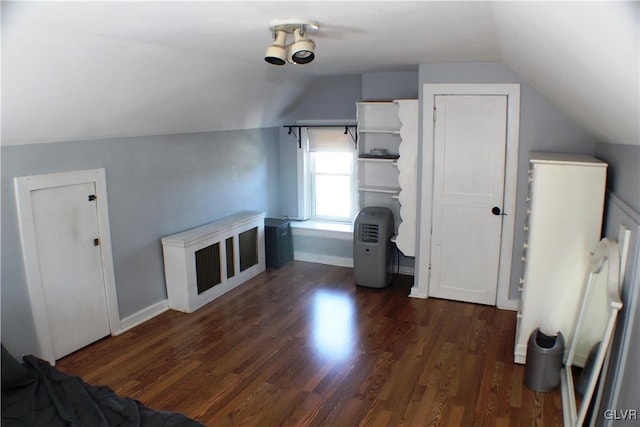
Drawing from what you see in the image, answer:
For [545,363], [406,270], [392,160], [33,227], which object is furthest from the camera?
[406,270]

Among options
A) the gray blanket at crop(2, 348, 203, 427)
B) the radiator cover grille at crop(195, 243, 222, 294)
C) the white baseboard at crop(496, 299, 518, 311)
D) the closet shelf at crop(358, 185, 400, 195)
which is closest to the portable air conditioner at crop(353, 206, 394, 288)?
the closet shelf at crop(358, 185, 400, 195)

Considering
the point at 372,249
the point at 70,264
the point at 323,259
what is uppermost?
the point at 70,264

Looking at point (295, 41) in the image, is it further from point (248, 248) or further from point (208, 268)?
point (248, 248)

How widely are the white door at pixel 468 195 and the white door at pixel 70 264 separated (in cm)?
298

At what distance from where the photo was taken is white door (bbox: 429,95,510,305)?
423 centimetres

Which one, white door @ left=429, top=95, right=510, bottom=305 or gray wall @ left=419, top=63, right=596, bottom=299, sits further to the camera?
white door @ left=429, top=95, right=510, bottom=305

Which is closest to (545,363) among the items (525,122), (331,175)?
(525,122)

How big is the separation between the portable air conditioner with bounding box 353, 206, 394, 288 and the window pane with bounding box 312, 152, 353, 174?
102 cm

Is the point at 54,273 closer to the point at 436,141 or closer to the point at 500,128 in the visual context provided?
the point at 436,141

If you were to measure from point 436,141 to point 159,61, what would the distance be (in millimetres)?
2483

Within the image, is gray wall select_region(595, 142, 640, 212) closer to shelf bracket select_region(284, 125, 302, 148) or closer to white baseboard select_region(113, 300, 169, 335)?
shelf bracket select_region(284, 125, 302, 148)

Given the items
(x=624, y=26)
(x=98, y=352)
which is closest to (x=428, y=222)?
(x=98, y=352)

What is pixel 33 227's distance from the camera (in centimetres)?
333

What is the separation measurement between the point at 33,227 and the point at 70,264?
42 cm
